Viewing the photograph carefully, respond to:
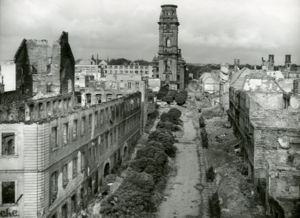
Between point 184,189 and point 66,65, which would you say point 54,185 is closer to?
point 184,189

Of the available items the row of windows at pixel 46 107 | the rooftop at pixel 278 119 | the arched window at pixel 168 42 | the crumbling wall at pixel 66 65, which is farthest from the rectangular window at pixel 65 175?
the arched window at pixel 168 42

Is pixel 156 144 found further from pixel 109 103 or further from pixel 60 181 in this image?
pixel 60 181

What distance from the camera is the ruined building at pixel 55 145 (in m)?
21.7

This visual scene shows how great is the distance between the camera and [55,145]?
78.1 ft

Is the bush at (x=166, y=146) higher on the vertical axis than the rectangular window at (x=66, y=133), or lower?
lower

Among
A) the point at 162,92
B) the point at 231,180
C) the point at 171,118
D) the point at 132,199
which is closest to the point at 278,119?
the point at 231,180

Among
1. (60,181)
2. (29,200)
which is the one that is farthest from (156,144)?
(29,200)

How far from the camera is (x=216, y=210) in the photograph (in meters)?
28.1

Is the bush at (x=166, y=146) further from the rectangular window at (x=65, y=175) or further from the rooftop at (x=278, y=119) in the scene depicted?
the rectangular window at (x=65, y=175)

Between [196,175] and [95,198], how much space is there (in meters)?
12.7

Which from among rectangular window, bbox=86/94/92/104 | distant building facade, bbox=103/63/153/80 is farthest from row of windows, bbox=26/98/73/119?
distant building facade, bbox=103/63/153/80

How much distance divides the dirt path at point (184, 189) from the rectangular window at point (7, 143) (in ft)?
41.0

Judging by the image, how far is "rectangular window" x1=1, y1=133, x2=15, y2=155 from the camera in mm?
22125

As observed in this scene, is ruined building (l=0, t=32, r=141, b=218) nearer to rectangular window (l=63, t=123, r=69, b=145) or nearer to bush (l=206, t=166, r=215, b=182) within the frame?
rectangular window (l=63, t=123, r=69, b=145)
